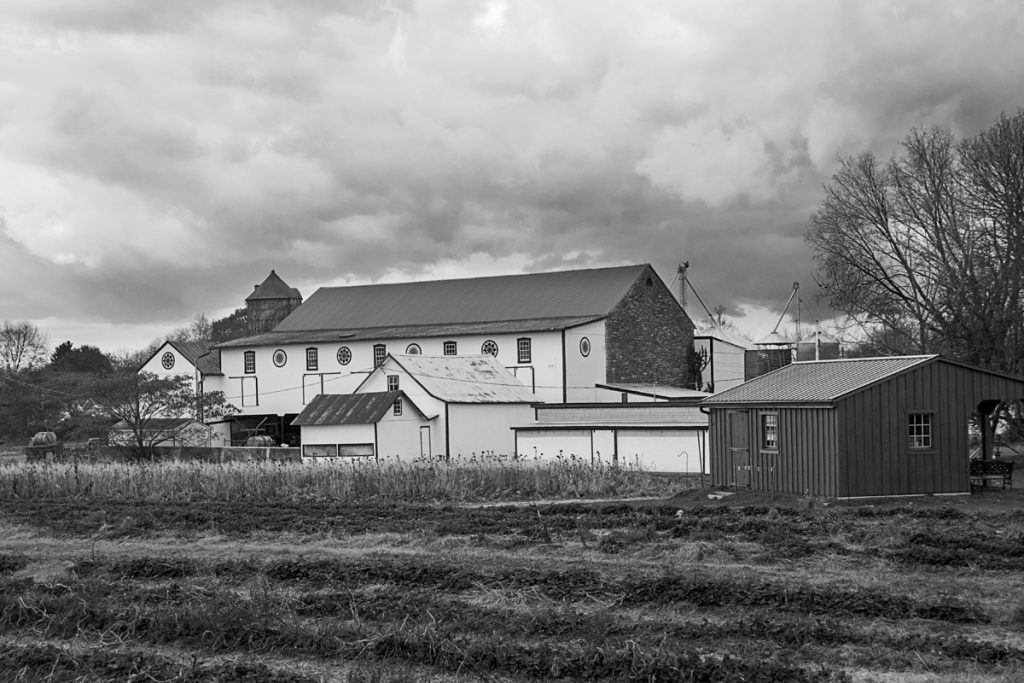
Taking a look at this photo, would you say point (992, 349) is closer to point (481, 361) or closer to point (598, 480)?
point (598, 480)

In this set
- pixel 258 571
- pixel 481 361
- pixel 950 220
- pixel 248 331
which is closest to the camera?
pixel 258 571

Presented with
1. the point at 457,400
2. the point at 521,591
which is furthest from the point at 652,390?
the point at 521,591

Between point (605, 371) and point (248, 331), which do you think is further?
point (248, 331)

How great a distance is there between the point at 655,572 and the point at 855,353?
43629mm

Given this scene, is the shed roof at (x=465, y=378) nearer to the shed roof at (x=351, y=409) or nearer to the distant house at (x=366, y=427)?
the distant house at (x=366, y=427)

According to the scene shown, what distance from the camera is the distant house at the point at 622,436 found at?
35625 mm

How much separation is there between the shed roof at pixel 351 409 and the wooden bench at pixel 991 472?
20262 mm

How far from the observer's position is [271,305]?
7919 centimetres

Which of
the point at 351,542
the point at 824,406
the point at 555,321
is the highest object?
the point at 555,321

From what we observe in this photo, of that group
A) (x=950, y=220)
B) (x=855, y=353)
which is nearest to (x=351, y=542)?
(x=950, y=220)

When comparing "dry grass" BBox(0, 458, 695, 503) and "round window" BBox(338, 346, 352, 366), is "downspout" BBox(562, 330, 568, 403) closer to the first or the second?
"round window" BBox(338, 346, 352, 366)

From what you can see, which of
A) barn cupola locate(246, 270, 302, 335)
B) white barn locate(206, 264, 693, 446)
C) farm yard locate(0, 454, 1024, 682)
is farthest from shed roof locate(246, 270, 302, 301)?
farm yard locate(0, 454, 1024, 682)

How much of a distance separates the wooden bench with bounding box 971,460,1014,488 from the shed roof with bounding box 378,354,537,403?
2063cm

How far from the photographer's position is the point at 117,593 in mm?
14625
